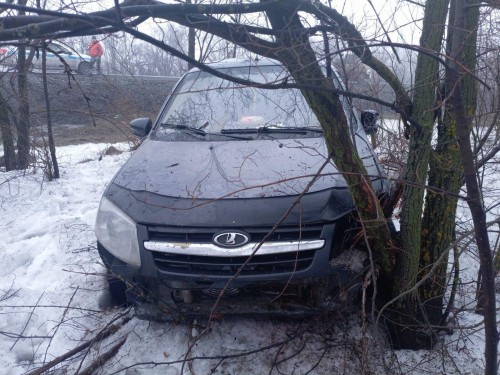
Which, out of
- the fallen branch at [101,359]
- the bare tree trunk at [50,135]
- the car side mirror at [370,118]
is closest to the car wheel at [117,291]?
the fallen branch at [101,359]

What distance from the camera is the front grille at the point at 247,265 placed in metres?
2.69

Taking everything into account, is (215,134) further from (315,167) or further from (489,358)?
(489,358)

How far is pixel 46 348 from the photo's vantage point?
3.12m

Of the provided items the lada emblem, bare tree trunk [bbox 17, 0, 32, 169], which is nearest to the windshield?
the lada emblem

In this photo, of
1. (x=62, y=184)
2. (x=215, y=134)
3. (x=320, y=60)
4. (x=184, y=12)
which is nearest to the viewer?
(x=184, y=12)

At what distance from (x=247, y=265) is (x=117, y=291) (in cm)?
125

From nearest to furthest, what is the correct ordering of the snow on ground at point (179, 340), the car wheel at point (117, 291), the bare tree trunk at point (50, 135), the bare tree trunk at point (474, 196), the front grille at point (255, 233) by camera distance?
the bare tree trunk at point (474, 196), the front grille at point (255, 233), the snow on ground at point (179, 340), the car wheel at point (117, 291), the bare tree trunk at point (50, 135)

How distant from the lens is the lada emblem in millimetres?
2645

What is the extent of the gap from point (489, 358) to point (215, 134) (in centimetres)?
240

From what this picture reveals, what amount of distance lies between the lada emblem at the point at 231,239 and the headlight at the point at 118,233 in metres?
0.48

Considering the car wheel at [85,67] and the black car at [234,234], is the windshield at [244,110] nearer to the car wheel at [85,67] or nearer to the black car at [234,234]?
the black car at [234,234]

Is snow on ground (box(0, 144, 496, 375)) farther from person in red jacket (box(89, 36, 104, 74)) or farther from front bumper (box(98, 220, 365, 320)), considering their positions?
person in red jacket (box(89, 36, 104, 74))

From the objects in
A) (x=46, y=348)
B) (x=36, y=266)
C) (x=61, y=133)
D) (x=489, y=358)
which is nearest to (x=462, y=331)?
(x=489, y=358)

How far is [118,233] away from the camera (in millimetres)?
2877
